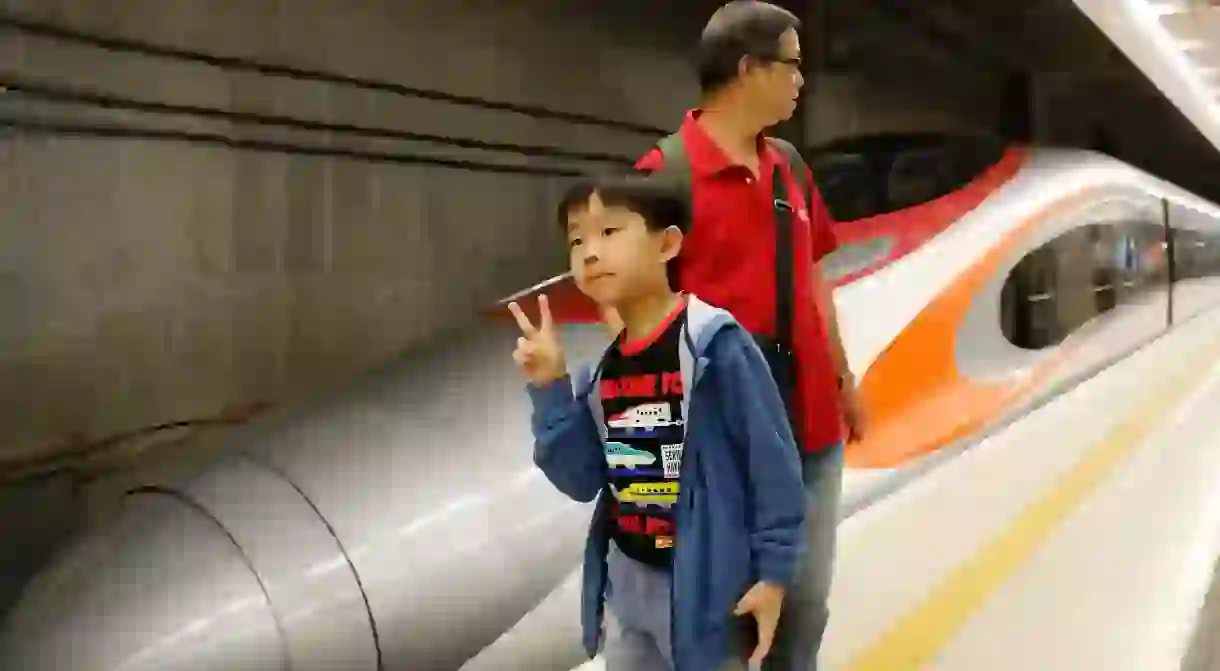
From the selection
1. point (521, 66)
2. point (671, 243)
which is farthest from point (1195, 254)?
point (671, 243)

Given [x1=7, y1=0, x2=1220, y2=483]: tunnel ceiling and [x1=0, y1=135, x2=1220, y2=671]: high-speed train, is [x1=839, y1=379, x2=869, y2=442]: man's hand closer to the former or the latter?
[x1=0, y1=135, x2=1220, y2=671]: high-speed train

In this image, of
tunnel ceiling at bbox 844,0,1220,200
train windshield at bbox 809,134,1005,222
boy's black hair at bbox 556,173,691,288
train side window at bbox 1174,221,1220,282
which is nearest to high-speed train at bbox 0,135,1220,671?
boy's black hair at bbox 556,173,691,288

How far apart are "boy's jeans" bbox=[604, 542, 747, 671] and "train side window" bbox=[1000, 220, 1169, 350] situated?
5.08 ft

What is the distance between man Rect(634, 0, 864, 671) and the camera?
97cm

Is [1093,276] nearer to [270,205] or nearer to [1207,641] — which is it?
[1207,641]

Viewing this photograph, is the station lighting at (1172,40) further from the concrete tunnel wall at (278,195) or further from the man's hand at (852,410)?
the man's hand at (852,410)

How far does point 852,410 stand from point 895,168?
1268 mm

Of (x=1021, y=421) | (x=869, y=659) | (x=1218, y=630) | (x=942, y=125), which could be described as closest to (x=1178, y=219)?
(x=942, y=125)

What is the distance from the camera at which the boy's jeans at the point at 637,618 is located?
0.90m

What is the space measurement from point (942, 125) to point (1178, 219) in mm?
1692

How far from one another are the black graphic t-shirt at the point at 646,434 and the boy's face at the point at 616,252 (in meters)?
0.04

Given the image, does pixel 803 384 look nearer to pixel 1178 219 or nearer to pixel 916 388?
pixel 916 388

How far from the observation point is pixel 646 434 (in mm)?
880

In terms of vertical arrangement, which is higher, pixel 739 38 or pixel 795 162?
pixel 739 38
